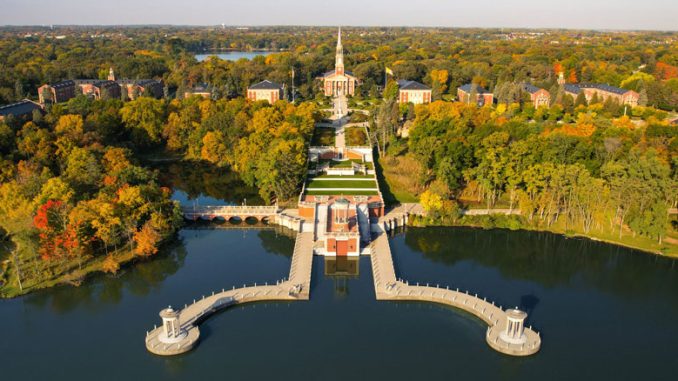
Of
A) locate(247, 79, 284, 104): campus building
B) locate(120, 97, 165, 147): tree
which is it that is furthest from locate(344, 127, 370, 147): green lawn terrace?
locate(120, 97, 165, 147): tree

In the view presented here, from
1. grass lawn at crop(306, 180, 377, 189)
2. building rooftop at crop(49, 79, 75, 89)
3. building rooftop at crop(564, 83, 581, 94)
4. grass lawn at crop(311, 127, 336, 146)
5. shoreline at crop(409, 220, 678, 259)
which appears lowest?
shoreline at crop(409, 220, 678, 259)

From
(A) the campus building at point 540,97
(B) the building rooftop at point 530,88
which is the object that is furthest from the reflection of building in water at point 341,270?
(B) the building rooftop at point 530,88

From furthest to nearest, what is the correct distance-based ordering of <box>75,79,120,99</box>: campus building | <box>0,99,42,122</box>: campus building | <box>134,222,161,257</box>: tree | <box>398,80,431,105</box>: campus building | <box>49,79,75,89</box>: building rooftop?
<box>75,79,120,99</box>: campus building, <box>398,80,431,105</box>: campus building, <box>49,79,75,89</box>: building rooftop, <box>0,99,42,122</box>: campus building, <box>134,222,161,257</box>: tree

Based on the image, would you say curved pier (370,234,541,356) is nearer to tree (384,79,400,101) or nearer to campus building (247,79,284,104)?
tree (384,79,400,101)

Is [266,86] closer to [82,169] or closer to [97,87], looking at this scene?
[97,87]

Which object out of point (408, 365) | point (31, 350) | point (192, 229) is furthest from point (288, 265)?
point (31, 350)

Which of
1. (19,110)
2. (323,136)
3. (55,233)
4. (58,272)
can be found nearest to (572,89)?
(323,136)

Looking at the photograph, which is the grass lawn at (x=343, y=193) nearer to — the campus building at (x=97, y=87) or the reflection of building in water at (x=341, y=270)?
the reflection of building in water at (x=341, y=270)
